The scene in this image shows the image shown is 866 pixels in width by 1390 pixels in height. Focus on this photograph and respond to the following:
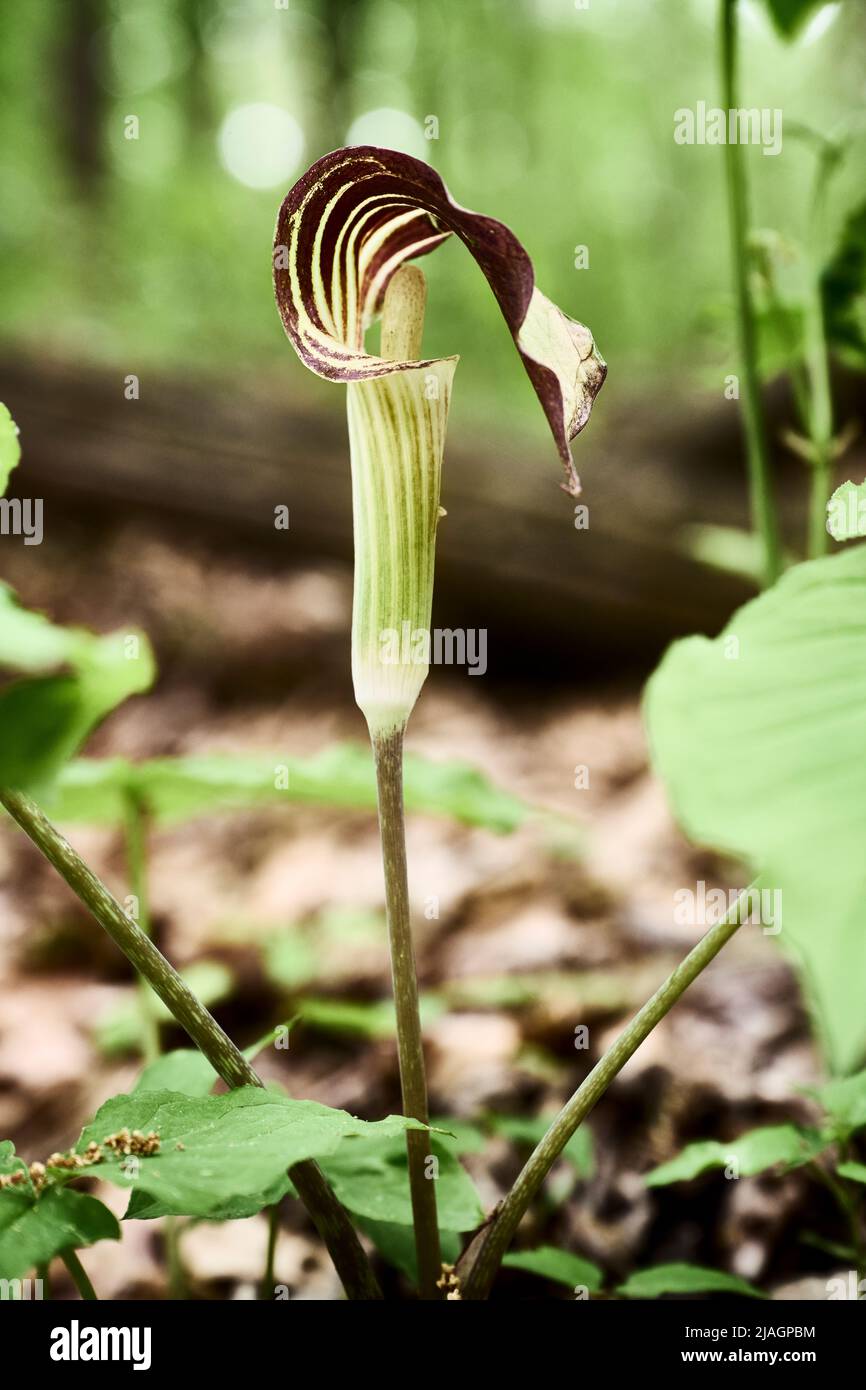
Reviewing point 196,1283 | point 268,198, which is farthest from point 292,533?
point 268,198

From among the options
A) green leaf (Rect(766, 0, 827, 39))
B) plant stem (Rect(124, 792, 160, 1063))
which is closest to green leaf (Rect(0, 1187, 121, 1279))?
plant stem (Rect(124, 792, 160, 1063))

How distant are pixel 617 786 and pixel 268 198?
8438 mm

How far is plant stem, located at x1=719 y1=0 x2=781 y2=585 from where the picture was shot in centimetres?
140

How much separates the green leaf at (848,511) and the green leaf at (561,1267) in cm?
74

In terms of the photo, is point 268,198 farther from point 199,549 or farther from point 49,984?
point 49,984

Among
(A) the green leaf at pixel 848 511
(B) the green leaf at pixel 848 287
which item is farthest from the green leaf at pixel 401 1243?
(B) the green leaf at pixel 848 287

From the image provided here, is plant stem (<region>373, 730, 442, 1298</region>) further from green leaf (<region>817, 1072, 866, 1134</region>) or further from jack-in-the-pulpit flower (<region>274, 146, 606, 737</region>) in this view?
green leaf (<region>817, 1072, 866, 1134</region>)

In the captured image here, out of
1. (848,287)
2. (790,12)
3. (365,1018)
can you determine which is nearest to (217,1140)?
(365,1018)

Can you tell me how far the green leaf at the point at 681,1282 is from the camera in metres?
0.96

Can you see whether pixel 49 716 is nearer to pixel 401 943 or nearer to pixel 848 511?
pixel 401 943

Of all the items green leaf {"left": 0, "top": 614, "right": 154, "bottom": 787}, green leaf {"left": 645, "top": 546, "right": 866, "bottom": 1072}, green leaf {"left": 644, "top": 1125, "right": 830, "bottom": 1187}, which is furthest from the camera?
green leaf {"left": 644, "top": 1125, "right": 830, "bottom": 1187}

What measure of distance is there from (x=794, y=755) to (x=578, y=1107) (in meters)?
0.43

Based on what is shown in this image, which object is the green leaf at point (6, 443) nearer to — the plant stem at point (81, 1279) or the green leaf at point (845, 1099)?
the plant stem at point (81, 1279)

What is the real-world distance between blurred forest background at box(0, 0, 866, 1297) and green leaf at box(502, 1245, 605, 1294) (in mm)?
169
